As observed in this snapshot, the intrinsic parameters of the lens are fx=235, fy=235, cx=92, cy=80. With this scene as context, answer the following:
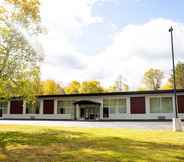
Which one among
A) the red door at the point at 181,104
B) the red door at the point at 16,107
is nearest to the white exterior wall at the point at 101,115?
the red door at the point at 16,107

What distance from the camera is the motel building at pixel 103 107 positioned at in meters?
36.6

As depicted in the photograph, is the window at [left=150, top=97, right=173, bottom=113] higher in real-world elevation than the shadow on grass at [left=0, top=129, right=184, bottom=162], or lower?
higher

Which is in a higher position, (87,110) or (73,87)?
(73,87)

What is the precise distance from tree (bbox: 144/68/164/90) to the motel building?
35736 millimetres

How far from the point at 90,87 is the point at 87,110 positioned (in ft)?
122

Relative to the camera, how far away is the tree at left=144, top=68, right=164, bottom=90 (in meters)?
72.9

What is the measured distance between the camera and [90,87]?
79500mm

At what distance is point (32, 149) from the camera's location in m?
9.55

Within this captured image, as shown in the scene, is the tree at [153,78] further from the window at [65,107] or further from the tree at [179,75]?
the window at [65,107]

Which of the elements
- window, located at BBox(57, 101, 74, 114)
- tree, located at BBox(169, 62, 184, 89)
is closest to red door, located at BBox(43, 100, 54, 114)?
window, located at BBox(57, 101, 74, 114)

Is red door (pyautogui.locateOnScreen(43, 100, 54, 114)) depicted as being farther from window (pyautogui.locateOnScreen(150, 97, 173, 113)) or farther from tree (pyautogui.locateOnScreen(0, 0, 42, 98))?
tree (pyautogui.locateOnScreen(0, 0, 42, 98))

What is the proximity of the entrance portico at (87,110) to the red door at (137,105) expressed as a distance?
240 inches

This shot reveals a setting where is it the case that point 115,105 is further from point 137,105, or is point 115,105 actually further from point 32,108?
point 32,108

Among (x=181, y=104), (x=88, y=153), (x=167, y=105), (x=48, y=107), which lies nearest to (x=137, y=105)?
(x=167, y=105)
